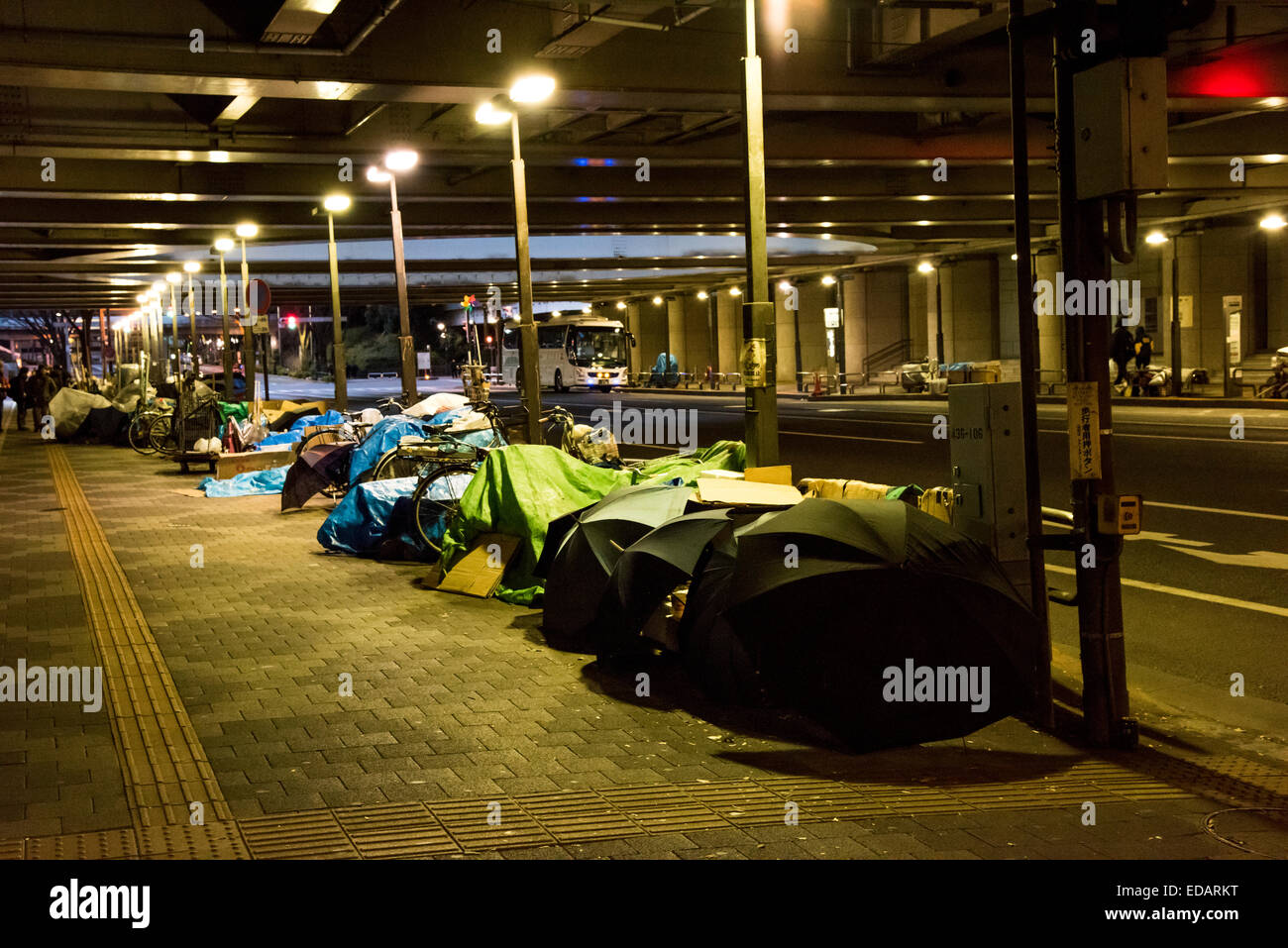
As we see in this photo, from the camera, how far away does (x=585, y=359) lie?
65.2 metres

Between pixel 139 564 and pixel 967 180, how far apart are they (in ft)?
71.9

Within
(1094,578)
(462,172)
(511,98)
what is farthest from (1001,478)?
(462,172)

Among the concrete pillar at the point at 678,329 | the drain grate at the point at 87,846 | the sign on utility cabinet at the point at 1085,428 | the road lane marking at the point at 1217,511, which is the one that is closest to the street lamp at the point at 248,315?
the road lane marking at the point at 1217,511

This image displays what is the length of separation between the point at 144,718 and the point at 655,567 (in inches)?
112

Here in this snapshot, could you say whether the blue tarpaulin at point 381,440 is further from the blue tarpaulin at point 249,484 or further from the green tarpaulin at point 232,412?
the green tarpaulin at point 232,412

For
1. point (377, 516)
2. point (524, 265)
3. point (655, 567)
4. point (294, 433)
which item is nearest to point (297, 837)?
point (655, 567)

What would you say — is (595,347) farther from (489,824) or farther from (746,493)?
(489,824)

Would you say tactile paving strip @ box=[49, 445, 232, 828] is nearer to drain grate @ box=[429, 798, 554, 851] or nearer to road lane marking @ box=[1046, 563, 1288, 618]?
drain grate @ box=[429, 798, 554, 851]

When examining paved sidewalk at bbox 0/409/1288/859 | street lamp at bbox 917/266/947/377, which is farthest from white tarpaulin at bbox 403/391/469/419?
street lamp at bbox 917/266/947/377

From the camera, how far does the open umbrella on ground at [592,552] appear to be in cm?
810

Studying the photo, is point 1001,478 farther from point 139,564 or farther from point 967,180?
point 967,180

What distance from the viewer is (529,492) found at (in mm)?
10125

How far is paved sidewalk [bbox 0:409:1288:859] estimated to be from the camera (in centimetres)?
491

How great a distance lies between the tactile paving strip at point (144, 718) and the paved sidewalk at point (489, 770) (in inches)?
0.8
